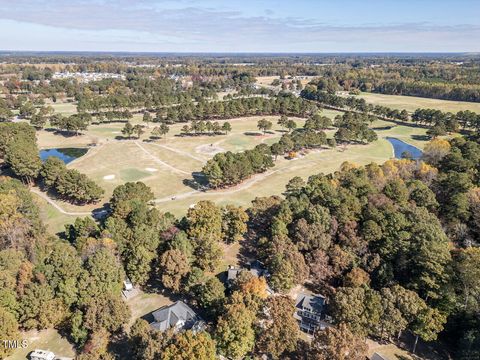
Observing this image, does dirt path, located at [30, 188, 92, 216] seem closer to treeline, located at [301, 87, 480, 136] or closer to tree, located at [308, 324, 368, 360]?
tree, located at [308, 324, 368, 360]

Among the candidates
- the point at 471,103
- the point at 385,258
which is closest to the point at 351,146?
the point at 385,258

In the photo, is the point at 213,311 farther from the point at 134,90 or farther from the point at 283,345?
the point at 134,90

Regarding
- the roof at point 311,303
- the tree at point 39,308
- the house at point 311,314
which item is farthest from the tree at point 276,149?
the tree at point 39,308

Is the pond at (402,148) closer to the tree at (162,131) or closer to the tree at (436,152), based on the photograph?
the tree at (436,152)

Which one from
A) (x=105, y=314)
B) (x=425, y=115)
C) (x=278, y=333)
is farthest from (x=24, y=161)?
(x=425, y=115)

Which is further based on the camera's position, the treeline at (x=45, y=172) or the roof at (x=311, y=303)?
the treeline at (x=45, y=172)

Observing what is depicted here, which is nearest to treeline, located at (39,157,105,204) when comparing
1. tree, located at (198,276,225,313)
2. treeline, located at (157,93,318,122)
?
tree, located at (198,276,225,313)
